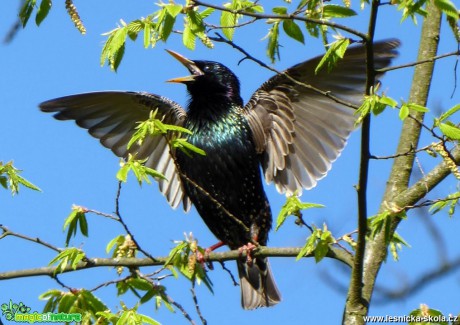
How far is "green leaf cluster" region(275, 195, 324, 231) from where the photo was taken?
385 cm

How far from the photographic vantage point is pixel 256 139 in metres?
5.90

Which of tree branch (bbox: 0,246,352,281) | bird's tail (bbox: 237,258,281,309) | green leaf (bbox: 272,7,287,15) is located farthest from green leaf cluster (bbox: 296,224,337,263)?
bird's tail (bbox: 237,258,281,309)

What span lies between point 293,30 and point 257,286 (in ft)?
6.98

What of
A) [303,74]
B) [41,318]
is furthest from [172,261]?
[303,74]

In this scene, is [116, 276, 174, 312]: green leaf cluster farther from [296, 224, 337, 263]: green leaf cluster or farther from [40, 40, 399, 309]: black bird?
[40, 40, 399, 309]: black bird

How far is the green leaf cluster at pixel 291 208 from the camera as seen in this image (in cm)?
385

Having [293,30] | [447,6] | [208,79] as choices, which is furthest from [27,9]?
[208,79]

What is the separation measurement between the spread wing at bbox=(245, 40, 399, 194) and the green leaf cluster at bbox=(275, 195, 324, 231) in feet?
5.85

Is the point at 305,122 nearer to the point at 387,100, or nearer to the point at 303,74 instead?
the point at 303,74

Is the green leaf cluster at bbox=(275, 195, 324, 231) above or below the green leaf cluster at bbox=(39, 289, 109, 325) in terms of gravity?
above

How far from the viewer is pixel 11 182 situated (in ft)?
13.5

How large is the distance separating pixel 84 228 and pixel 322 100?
2209 millimetres

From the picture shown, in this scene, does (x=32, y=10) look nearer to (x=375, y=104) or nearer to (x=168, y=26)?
(x=168, y=26)

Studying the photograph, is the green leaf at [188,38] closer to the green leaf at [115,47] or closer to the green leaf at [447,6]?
the green leaf at [115,47]
